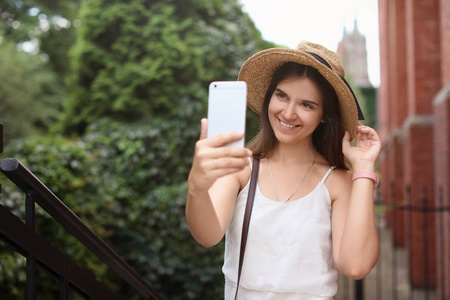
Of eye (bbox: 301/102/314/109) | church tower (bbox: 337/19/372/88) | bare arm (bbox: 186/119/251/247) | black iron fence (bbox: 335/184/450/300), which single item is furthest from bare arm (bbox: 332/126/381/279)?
church tower (bbox: 337/19/372/88)

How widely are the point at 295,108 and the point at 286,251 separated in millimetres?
517

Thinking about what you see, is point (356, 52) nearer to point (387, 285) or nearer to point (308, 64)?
point (387, 285)

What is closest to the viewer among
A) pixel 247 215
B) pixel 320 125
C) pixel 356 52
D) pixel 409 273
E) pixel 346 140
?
pixel 247 215

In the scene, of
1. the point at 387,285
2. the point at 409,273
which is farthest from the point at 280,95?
the point at 387,285

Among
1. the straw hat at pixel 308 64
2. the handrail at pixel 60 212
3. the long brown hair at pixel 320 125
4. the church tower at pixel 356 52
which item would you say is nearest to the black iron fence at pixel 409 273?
the long brown hair at pixel 320 125

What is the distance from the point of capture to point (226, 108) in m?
1.33

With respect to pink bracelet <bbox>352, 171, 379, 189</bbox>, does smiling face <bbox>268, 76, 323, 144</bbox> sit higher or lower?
higher

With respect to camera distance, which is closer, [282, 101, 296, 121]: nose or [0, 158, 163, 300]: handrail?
[0, 158, 163, 300]: handrail

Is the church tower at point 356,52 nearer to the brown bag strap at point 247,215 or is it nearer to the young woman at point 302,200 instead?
the young woman at point 302,200

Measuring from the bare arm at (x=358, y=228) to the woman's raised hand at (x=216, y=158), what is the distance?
1.74ft

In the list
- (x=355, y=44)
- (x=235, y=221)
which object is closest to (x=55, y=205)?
Answer: (x=235, y=221)

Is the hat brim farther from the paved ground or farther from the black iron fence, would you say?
the black iron fence

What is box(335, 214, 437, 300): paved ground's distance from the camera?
247 inches

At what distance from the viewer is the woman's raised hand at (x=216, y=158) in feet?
3.99
